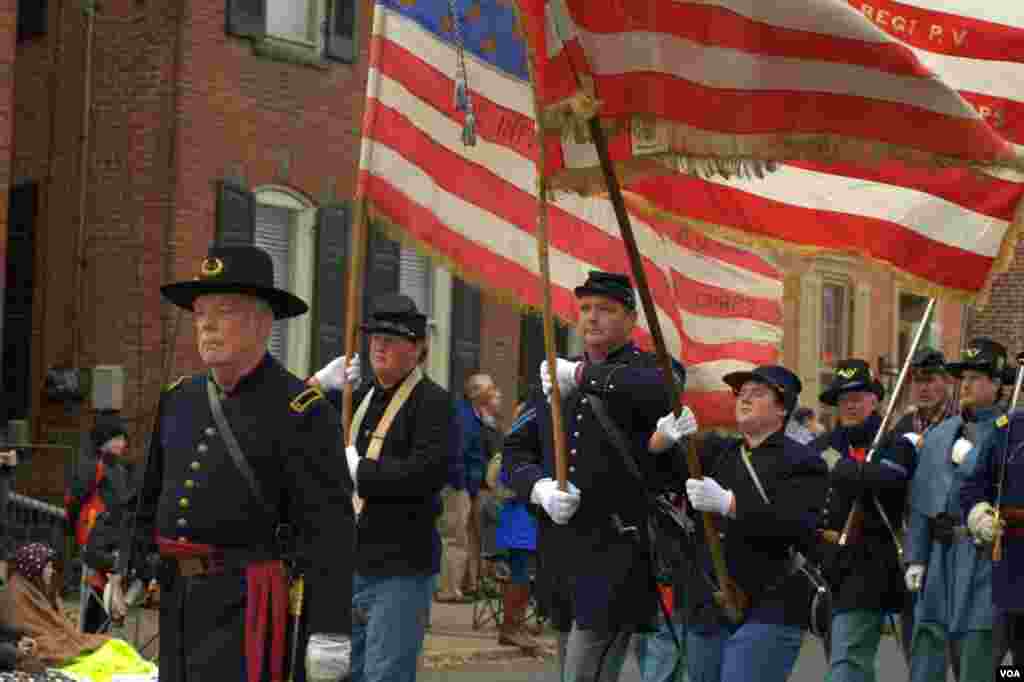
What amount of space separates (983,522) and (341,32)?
565 inches

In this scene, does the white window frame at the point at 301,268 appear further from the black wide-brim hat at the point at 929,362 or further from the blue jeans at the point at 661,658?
the blue jeans at the point at 661,658

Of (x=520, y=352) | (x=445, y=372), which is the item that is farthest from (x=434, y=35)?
(x=520, y=352)

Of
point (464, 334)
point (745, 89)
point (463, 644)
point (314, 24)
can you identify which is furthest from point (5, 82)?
point (745, 89)

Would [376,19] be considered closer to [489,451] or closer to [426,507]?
[426,507]

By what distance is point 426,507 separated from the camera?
35.9 feet

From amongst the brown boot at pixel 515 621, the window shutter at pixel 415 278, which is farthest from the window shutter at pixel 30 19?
the brown boot at pixel 515 621

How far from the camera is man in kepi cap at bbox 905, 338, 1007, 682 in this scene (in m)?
12.8

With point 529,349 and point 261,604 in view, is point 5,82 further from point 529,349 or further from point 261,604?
point 261,604

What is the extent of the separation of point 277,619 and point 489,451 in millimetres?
13711

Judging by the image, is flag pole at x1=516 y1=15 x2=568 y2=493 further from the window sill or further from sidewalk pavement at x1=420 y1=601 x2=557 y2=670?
the window sill

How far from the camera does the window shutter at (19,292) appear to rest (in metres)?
24.2

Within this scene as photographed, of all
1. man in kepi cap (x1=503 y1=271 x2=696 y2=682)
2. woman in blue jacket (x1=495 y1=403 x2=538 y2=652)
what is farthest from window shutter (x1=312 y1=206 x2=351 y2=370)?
man in kepi cap (x1=503 y1=271 x2=696 y2=682)

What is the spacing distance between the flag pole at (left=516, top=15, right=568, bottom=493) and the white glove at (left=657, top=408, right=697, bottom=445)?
43 cm

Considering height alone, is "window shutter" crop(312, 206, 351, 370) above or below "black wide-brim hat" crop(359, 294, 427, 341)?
above
